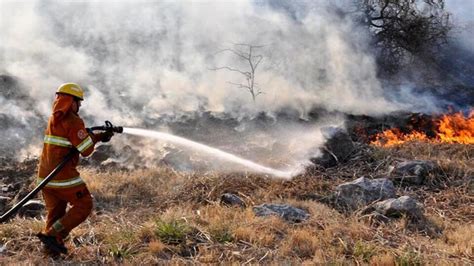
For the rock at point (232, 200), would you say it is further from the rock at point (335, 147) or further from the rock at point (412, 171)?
the rock at point (412, 171)

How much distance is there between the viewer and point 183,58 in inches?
562

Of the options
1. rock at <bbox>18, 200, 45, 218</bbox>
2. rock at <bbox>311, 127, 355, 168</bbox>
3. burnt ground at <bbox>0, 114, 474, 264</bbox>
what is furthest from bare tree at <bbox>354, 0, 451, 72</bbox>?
rock at <bbox>18, 200, 45, 218</bbox>

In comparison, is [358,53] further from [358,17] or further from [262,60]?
[262,60]

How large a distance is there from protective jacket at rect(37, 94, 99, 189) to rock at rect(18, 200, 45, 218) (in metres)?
2.11

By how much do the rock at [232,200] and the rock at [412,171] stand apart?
2.38m

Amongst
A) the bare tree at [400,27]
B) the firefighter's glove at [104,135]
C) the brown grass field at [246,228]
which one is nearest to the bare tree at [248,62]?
the bare tree at [400,27]

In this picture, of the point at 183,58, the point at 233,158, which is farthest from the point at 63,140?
the point at 183,58

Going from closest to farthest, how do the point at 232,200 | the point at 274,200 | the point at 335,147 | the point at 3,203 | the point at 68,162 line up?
the point at 68,162 < the point at 232,200 < the point at 274,200 < the point at 3,203 < the point at 335,147

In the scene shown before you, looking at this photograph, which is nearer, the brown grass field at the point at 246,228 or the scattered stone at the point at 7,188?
the brown grass field at the point at 246,228

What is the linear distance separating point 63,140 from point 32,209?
8.06 feet

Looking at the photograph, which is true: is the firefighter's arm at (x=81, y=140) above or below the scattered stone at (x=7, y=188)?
above

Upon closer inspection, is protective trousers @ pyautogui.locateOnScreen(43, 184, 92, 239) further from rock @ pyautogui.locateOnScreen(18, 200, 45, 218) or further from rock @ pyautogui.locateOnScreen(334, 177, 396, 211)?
rock @ pyautogui.locateOnScreen(334, 177, 396, 211)

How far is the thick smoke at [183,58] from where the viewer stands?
1208 centimetres

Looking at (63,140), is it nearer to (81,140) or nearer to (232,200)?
(81,140)
